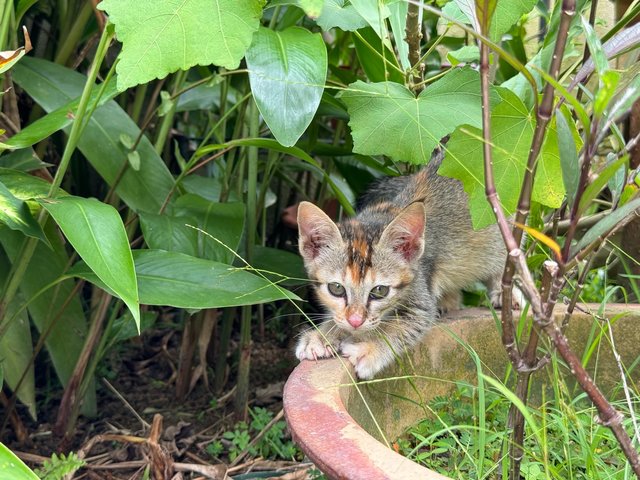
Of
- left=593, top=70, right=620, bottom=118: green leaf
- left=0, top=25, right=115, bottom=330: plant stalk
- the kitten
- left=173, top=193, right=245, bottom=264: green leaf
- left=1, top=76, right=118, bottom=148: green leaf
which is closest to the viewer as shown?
left=593, top=70, right=620, bottom=118: green leaf

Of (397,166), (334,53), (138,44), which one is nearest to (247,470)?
(397,166)

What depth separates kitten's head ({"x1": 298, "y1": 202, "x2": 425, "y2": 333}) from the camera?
7.84 feet

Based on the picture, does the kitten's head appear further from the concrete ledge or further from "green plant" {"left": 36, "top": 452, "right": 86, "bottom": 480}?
"green plant" {"left": 36, "top": 452, "right": 86, "bottom": 480}

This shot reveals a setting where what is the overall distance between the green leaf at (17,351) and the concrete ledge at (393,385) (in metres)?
1.10

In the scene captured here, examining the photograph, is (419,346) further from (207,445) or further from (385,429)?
(207,445)

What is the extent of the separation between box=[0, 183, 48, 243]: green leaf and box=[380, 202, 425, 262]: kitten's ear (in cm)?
98

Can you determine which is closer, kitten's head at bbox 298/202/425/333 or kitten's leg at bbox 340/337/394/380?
kitten's leg at bbox 340/337/394/380

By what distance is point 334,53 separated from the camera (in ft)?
10.6

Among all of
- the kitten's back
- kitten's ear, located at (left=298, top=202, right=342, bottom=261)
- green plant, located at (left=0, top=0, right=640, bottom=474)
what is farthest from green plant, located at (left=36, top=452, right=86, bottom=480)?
the kitten's back

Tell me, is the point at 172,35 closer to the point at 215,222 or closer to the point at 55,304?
the point at 215,222

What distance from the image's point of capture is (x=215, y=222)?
2.51m

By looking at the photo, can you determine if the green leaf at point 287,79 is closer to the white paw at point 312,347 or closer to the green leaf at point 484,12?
the white paw at point 312,347

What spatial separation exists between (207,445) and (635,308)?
147 cm

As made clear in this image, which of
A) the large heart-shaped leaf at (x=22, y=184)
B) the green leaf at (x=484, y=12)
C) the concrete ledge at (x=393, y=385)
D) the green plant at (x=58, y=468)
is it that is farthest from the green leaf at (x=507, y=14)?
the green plant at (x=58, y=468)
